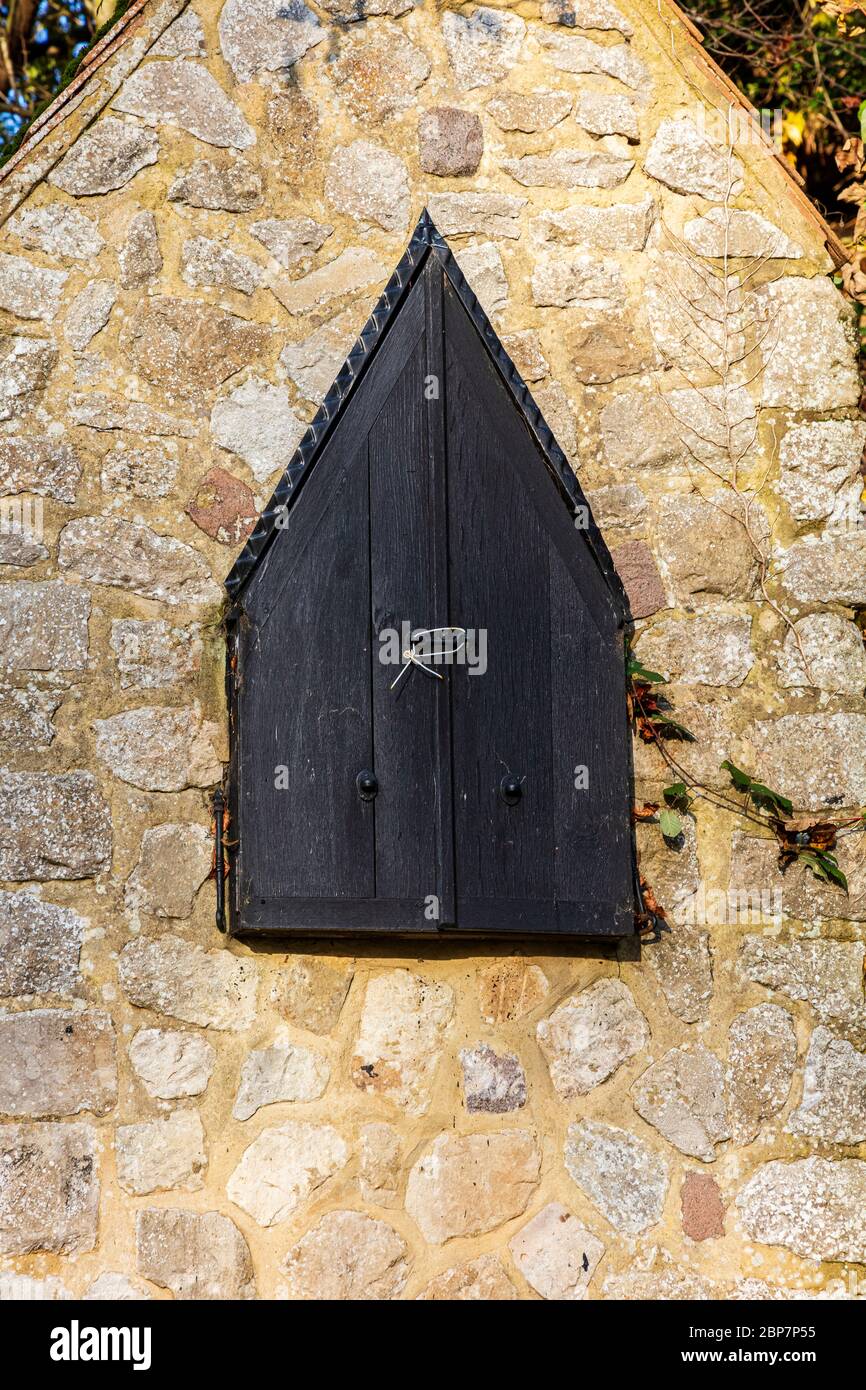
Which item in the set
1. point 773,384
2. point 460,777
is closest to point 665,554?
point 773,384

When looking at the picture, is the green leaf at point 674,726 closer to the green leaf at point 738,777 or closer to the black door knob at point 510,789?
the green leaf at point 738,777

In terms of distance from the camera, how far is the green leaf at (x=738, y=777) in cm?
370

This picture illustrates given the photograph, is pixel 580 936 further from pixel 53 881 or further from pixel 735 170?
pixel 735 170

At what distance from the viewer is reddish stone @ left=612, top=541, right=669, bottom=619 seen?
12.5 ft

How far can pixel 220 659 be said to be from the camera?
138 inches

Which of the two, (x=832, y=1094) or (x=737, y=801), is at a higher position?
(x=737, y=801)

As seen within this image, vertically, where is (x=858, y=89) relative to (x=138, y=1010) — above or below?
above

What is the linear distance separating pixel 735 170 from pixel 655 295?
0.40 m

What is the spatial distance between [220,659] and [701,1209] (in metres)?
1.59

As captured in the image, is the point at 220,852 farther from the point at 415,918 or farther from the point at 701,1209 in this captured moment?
the point at 701,1209

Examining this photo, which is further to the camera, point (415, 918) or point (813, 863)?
point (813, 863)

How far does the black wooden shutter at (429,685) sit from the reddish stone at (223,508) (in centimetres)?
17

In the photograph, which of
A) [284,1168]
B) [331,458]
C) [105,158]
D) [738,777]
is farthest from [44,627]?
[738,777]

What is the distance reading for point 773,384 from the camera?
12.9ft
